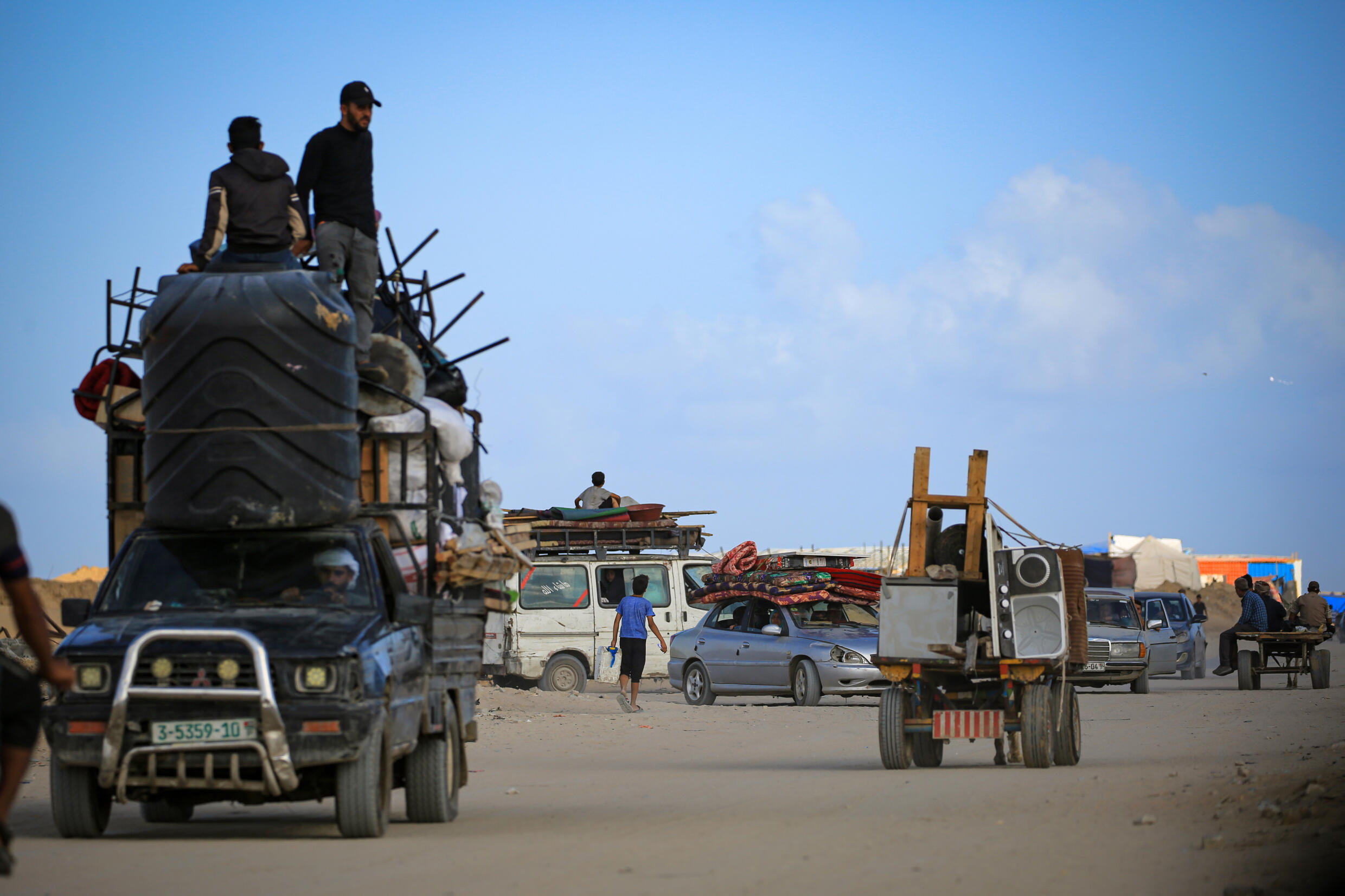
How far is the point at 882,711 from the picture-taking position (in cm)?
1372

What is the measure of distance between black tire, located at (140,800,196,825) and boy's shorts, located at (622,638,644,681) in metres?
12.4

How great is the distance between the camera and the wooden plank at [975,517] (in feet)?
45.4

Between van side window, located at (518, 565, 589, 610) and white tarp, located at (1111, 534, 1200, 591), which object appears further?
white tarp, located at (1111, 534, 1200, 591)

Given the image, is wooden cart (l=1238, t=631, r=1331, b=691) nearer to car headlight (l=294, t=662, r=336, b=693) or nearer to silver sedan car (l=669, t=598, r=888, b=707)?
silver sedan car (l=669, t=598, r=888, b=707)

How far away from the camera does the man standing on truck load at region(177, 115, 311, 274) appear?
10.3 metres

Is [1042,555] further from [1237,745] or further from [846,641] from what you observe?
[846,641]

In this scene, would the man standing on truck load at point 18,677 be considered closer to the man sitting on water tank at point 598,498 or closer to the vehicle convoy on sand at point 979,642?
the vehicle convoy on sand at point 979,642


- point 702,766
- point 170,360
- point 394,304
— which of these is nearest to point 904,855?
point 170,360

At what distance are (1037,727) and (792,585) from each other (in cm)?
1052

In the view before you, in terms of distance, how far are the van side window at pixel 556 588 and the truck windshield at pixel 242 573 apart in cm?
1569

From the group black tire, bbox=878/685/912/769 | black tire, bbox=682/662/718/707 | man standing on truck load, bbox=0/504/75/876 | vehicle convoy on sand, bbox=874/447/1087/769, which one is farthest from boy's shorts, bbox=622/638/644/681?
man standing on truck load, bbox=0/504/75/876

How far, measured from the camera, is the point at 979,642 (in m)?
13.7

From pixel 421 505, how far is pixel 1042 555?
5862 millimetres

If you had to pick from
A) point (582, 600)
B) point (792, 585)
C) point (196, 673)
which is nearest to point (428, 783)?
point (196, 673)
